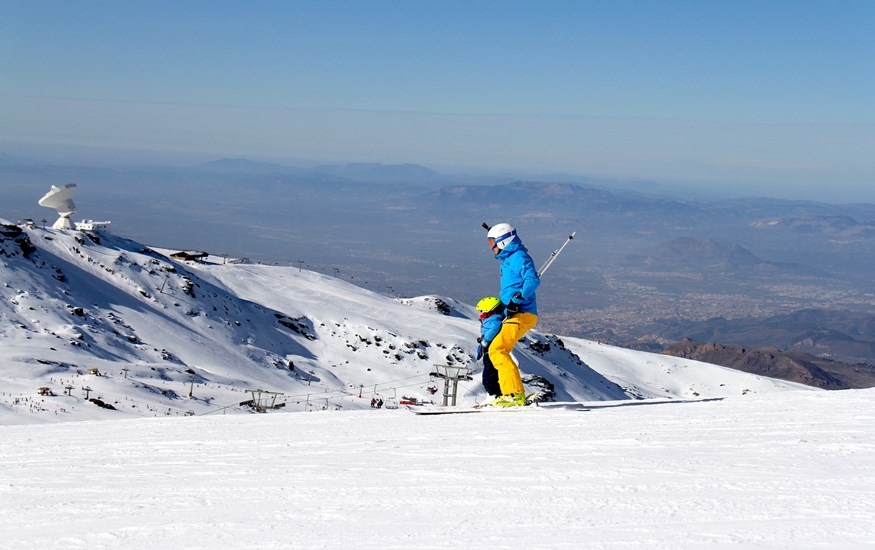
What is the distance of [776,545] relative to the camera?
15.3ft

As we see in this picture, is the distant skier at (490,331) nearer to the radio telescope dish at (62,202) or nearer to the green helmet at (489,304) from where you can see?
the green helmet at (489,304)

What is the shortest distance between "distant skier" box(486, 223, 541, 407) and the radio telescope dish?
132 ft

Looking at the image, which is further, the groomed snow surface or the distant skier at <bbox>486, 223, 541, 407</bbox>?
the distant skier at <bbox>486, 223, 541, 407</bbox>

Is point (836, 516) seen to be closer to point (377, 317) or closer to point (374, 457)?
point (374, 457)

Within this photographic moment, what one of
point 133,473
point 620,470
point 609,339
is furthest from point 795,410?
point 609,339

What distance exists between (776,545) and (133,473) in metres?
5.67

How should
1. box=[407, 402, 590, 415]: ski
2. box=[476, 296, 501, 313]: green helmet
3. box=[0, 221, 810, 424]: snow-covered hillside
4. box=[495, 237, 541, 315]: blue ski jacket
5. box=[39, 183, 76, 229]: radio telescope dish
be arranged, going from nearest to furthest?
box=[407, 402, 590, 415]: ski, box=[495, 237, 541, 315]: blue ski jacket, box=[476, 296, 501, 313]: green helmet, box=[0, 221, 810, 424]: snow-covered hillside, box=[39, 183, 76, 229]: radio telescope dish

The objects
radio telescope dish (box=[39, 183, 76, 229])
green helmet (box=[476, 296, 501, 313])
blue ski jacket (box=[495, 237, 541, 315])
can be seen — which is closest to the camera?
blue ski jacket (box=[495, 237, 541, 315])

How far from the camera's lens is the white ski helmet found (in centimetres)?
1198

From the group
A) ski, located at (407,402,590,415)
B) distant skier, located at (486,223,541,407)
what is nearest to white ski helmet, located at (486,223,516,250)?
distant skier, located at (486,223,541,407)

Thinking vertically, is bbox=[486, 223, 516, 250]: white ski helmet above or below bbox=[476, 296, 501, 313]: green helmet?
above

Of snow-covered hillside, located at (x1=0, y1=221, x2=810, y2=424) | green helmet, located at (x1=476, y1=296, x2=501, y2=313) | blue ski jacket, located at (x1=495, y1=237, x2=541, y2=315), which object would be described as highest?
blue ski jacket, located at (x1=495, y1=237, x2=541, y2=315)

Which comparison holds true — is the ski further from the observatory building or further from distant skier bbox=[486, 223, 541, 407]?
the observatory building

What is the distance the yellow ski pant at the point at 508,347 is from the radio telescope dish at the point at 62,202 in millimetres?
40272
